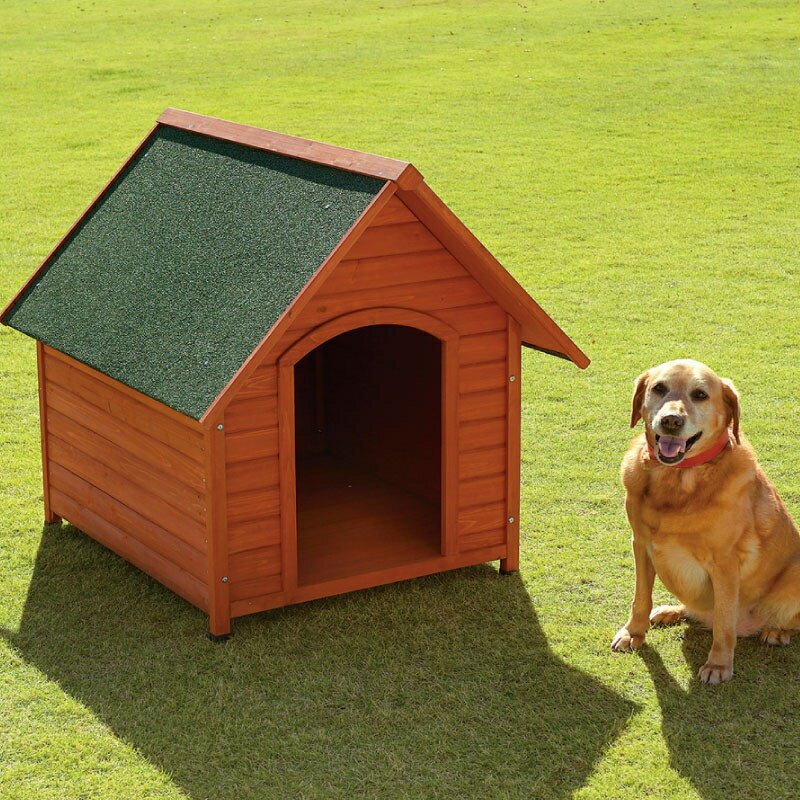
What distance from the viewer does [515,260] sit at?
12742mm

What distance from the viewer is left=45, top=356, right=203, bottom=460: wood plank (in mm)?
5809

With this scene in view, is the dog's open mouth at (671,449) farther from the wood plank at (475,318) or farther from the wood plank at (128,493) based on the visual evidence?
the wood plank at (128,493)

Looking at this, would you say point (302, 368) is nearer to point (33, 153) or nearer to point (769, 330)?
point (769, 330)

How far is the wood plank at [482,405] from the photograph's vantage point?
6324mm

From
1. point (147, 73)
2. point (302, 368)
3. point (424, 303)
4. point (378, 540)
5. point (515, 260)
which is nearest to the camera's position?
point (424, 303)

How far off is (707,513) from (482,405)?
1394 mm

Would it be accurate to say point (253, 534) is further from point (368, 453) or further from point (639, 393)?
point (368, 453)

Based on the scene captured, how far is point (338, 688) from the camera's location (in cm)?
560

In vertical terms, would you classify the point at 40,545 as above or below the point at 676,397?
below

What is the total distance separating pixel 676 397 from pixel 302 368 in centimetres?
372

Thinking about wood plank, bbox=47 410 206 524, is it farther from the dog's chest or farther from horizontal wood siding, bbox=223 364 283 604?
the dog's chest

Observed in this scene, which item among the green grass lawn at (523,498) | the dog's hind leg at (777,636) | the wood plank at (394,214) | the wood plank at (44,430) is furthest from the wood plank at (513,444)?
the wood plank at (44,430)

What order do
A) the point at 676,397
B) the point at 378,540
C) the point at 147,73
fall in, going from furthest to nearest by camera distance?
1. the point at 147,73
2. the point at 378,540
3. the point at 676,397

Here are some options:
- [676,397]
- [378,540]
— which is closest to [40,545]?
[378,540]
